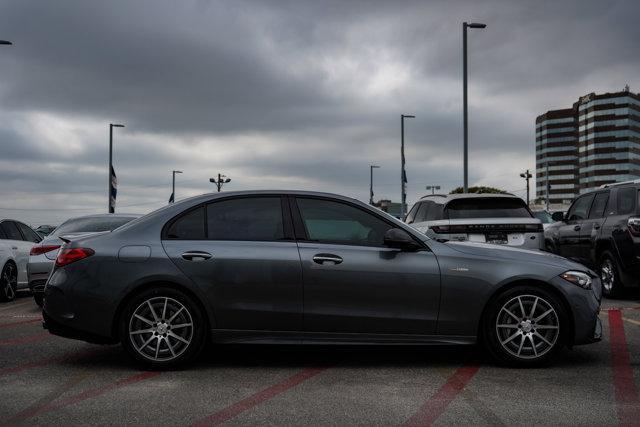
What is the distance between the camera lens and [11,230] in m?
13.6

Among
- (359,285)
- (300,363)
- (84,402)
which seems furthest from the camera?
(300,363)

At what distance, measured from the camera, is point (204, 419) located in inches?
183

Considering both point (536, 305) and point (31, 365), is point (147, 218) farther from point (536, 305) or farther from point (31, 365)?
point (536, 305)

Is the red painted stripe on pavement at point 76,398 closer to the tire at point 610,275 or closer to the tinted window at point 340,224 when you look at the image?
the tinted window at point 340,224

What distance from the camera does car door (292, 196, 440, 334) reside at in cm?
616

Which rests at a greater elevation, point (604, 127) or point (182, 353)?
point (604, 127)

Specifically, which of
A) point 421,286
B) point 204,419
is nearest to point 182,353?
point 204,419

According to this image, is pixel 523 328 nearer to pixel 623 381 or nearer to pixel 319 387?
pixel 623 381

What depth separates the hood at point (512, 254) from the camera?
636cm

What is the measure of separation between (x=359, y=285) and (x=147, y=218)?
1.93m

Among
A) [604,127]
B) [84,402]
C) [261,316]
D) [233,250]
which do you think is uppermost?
[604,127]

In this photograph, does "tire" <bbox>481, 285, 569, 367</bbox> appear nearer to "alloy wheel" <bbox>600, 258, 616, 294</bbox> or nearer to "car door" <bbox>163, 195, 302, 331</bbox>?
"car door" <bbox>163, 195, 302, 331</bbox>

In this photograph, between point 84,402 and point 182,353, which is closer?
point 84,402

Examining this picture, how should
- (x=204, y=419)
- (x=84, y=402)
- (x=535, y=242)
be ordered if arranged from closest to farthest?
(x=204, y=419)
(x=84, y=402)
(x=535, y=242)
